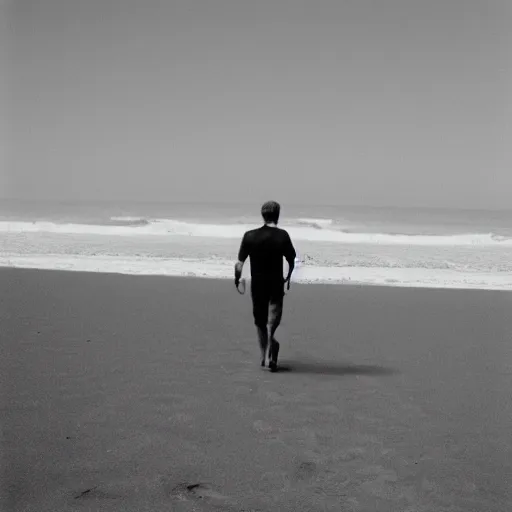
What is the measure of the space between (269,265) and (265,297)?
34cm

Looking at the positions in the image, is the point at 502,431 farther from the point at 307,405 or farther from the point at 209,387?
the point at 209,387

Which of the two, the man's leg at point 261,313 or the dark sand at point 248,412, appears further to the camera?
the man's leg at point 261,313

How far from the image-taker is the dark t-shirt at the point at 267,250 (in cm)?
636

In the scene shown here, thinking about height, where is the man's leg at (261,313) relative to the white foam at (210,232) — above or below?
below

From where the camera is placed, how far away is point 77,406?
5.12 metres

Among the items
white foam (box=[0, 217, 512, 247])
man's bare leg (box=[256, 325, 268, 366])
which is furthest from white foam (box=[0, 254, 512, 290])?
white foam (box=[0, 217, 512, 247])

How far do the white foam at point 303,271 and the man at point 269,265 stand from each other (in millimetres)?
6297

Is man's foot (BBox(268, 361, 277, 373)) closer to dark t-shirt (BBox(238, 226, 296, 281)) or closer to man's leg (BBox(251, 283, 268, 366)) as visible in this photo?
man's leg (BBox(251, 283, 268, 366))

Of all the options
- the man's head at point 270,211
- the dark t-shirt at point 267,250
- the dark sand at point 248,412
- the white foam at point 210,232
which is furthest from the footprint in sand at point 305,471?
the white foam at point 210,232

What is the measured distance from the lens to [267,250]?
6.36m

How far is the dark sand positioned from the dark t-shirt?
39.7 inches

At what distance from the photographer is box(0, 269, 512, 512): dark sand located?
3.79 meters

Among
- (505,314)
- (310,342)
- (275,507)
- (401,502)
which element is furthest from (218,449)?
(505,314)

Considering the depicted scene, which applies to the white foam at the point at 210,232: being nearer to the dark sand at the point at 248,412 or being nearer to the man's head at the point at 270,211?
the dark sand at the point at 248,412
